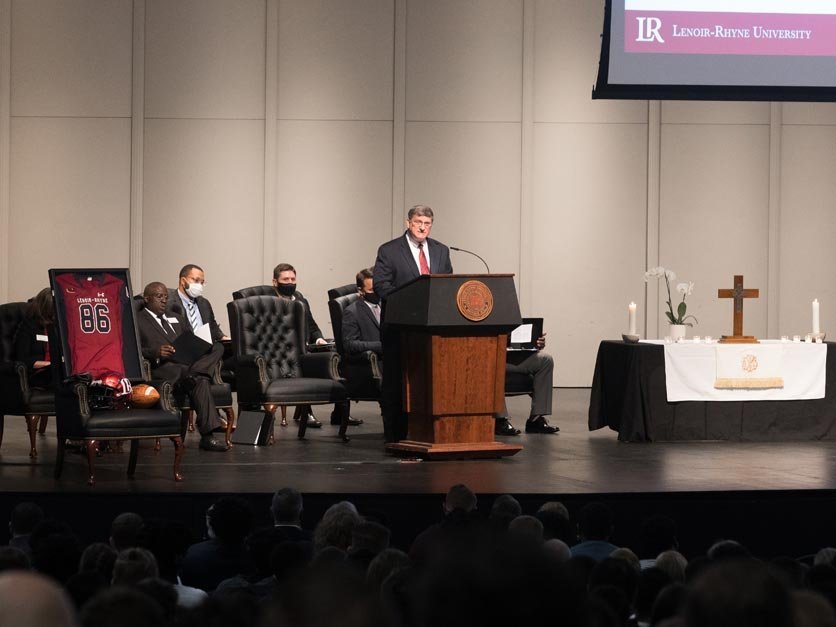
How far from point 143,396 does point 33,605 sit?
17.0 feet

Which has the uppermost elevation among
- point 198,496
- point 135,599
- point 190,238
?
point 190,238

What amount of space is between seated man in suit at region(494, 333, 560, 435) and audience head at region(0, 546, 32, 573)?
5.23 m

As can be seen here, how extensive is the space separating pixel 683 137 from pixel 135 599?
10.7 m

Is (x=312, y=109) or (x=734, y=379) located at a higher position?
(x=312, y=109)

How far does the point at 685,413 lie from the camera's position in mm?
7590

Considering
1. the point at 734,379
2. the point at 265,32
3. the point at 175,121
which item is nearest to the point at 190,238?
the point at 175,121

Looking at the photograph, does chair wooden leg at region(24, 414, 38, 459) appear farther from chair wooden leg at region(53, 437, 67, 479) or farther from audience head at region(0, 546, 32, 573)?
audience head at region(0, 546, 32, 573)

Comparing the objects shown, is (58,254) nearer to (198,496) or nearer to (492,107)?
(492,107)

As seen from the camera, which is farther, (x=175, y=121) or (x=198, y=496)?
(x=175, y=121)

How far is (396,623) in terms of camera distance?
3.81 ft

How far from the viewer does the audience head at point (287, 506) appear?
4316mm

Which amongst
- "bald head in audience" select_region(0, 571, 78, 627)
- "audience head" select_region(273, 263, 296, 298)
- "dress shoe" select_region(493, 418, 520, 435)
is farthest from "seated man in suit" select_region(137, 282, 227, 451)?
"bald head in audience" select_region(0, 571, 78, 627)

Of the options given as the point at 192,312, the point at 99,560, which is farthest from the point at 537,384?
the point at 99,560

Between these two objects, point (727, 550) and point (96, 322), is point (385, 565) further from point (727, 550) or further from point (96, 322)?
point (96, 322)
